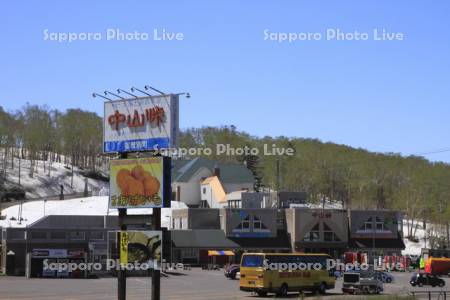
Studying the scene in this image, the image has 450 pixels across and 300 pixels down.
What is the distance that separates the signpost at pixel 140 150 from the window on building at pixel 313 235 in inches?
2604

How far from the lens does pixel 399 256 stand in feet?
311

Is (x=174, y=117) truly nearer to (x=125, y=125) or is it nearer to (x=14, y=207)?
(x=125, y=125)

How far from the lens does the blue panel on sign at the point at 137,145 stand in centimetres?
2998

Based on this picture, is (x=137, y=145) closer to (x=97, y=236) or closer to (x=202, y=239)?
(x=97, y=236)

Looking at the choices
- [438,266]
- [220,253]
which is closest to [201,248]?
[220,253]

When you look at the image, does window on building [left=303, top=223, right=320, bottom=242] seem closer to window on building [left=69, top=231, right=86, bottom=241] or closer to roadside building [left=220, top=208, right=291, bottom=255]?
roadside building [left=220, top=208, right=291, bottom=255]

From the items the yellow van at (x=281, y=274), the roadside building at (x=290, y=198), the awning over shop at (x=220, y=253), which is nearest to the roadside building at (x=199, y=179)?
the roadside building at (x=290, y=198)

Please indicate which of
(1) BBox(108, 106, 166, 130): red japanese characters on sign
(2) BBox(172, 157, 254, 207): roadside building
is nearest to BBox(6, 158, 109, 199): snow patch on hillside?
(2) BBox(172, 157, 254, 207): roadside building

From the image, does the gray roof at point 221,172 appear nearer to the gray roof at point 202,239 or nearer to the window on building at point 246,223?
the window on building at point 246,223

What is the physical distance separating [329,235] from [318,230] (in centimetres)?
193

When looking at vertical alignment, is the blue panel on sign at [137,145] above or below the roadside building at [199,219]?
above

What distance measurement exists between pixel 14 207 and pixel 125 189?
9420 cm

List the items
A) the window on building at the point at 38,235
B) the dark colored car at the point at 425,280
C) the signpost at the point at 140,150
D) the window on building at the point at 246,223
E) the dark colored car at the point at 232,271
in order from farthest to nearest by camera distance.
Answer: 1. the window on building at the point at 246,223
2. the window on building at the point at 38,235
3. the dark colored car at the point at 232,271
4. the dark colored car at the point at 425,280
5. the signpost at the point at 140,150

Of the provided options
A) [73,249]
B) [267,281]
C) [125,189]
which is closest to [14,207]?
[73,249]
